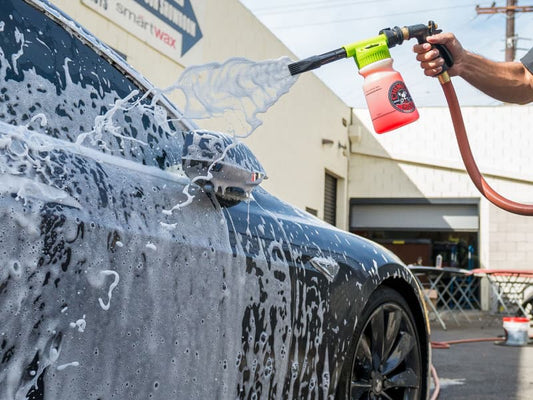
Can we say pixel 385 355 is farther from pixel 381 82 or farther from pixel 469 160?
pixel 381 82

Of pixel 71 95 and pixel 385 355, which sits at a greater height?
pixel 71 95

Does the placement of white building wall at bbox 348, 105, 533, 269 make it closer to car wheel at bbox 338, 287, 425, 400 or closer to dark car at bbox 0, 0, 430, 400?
car wheel at bbox 338, 287, 425, 400

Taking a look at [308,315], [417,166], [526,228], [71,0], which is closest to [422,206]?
[417,166]

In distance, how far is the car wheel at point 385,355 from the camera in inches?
102

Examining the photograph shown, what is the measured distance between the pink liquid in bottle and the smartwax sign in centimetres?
574

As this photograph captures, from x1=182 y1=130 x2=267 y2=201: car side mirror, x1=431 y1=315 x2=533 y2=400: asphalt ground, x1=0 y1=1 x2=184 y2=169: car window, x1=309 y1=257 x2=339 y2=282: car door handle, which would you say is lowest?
x1=431 y1=315 x2=533 y2=400: asphalt ground

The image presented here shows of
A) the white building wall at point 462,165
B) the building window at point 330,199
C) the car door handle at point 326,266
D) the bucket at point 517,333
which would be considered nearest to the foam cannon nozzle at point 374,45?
the car door handle at point 326,266

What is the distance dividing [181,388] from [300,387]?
0.62 meters

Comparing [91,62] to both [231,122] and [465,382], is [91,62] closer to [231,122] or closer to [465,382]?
[231,122]

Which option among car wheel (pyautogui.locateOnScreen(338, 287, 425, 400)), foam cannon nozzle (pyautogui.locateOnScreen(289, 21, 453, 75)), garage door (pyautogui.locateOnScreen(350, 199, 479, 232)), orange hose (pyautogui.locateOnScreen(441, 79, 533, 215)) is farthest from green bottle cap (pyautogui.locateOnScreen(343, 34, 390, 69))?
garage door (pyautogui.locateOnScreen(350, 199, 479, 232))

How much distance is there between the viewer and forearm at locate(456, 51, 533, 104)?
2.53 metres

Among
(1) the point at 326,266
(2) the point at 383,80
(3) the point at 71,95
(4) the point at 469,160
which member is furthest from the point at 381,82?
(3) the point at 71,95

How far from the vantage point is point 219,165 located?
71.4 inches

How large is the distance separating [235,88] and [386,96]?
492 mm
